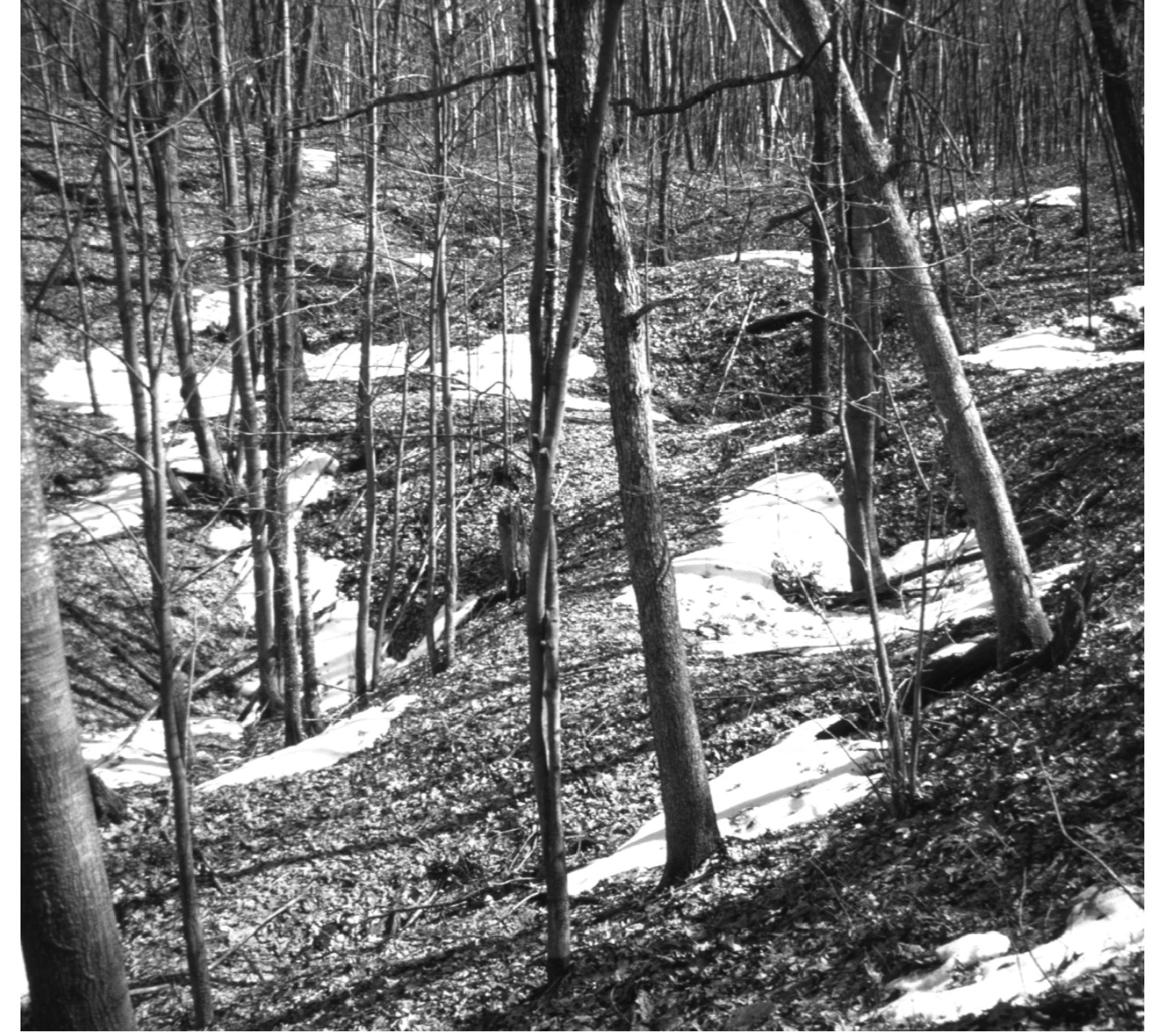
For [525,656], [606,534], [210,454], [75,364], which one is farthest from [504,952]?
[75,364]

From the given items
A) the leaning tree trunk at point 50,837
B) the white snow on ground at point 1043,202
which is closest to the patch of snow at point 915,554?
the leaning tree trunk at point 50,837

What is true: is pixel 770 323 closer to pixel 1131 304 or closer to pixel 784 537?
pixel 1131 304

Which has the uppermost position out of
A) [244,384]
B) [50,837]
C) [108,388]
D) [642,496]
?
[244,384]

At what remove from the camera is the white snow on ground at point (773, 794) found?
5.50 meters

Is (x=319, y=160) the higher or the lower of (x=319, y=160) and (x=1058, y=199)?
the higher

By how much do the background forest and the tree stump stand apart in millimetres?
39

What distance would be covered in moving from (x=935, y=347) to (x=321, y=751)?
6049mm

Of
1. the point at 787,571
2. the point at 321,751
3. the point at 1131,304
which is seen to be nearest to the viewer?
the point at 321,751

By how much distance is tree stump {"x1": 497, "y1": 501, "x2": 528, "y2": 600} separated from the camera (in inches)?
427

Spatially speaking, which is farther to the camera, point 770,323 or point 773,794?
point 770,323

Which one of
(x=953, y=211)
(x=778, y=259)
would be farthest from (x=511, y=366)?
(x=953, y=211)

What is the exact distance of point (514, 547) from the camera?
1092 centimetres

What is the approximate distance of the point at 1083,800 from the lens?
13.3 ft

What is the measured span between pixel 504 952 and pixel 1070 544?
5576 millimetres
